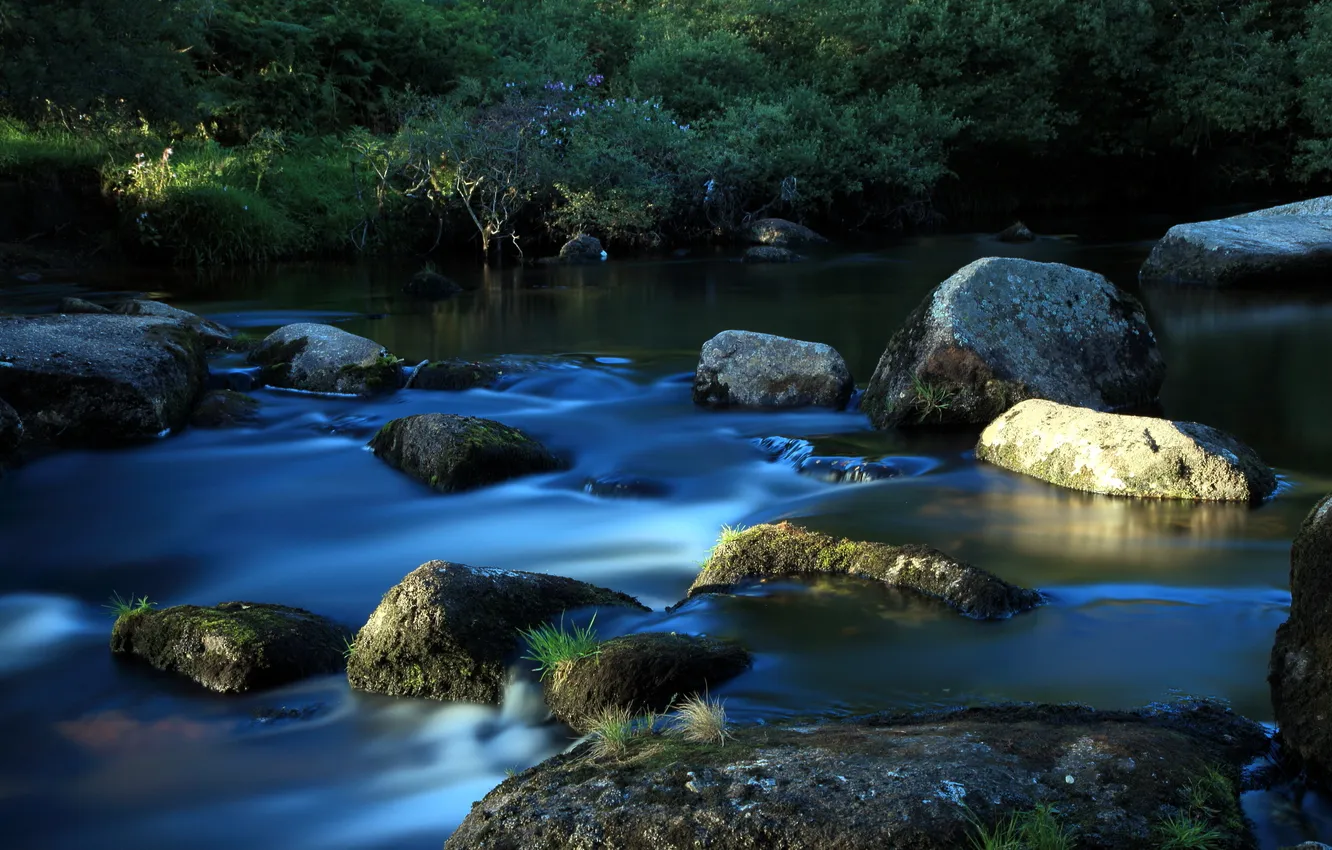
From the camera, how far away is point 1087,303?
29.8ft

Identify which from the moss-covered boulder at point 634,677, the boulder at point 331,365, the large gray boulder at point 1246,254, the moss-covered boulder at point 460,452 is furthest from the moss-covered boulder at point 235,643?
the large gray boulder at point 1246,254

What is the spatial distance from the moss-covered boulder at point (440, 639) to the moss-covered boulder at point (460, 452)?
2.77 meters

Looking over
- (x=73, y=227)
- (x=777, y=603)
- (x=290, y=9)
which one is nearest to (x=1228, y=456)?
(x=777, y=603)

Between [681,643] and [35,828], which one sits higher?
[681,643]

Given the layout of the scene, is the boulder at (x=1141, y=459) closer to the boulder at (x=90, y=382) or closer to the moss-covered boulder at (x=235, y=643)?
the moss-covered boulder at (x=235, y=643)

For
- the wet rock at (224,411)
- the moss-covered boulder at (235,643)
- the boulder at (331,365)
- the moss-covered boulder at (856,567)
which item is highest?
the boulder at (331,365)

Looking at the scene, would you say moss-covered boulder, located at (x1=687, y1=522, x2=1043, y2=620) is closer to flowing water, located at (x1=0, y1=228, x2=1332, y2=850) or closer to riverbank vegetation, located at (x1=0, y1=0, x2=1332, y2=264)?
flowing water, located at (x1=0, y1=228, x2=1332, y2=850)

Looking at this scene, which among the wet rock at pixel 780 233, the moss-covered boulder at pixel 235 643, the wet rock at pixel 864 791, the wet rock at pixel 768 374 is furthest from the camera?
the wet rock at pixel 780 233

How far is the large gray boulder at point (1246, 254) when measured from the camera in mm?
16172

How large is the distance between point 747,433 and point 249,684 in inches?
187

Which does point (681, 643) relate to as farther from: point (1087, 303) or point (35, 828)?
point (1087, 303)

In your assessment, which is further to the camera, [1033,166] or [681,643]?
[1033,166]

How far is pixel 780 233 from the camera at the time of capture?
917 inches

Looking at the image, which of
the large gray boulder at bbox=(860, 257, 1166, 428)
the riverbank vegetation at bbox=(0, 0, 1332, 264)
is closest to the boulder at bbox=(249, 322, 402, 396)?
the large gray boulder at bbox=(860, 257, 1166, 428)
